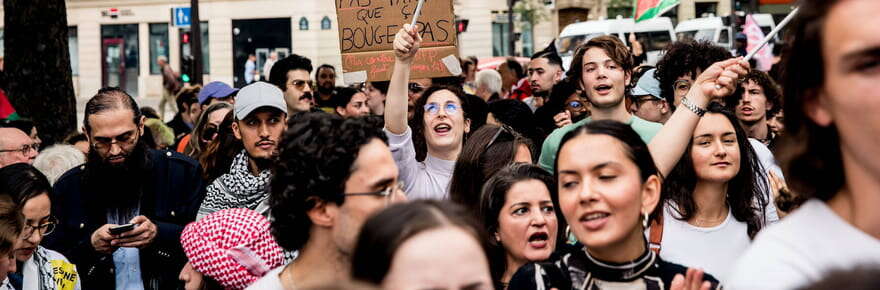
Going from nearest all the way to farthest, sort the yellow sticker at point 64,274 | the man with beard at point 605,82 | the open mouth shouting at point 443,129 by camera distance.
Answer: the yellow sticker at point 64,274
the man with beard at point 605,82
the open mouth shouting at point 443,129

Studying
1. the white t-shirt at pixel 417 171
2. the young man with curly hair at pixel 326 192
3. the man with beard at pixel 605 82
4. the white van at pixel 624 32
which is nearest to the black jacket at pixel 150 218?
the white t-shirt at pixel 417 171

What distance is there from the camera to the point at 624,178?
10.4ft

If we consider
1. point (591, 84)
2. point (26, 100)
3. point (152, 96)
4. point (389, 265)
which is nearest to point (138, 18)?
point (152, 96)

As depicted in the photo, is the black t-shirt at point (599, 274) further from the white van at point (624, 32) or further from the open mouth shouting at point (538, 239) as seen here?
the white van at point (624, 32)

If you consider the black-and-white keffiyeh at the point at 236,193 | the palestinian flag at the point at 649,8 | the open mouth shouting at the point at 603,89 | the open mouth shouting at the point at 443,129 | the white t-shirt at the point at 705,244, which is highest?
the palestinian flag at the point at 649,8

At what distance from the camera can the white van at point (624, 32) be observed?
91.0 ft

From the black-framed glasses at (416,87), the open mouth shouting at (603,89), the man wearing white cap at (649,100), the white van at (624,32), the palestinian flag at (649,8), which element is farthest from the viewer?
the white van at (624,32)

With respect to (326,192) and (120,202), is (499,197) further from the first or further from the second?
(120,202)

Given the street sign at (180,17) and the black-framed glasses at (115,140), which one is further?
the street sign at (180,17)

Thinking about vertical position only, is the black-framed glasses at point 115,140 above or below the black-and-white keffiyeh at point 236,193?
above

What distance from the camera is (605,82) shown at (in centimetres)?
546

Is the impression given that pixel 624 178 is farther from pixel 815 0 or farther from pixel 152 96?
pixel 152 96

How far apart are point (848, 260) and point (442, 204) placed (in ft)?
3.37

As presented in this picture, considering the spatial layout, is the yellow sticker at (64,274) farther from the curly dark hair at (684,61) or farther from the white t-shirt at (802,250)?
the white t-shirt at (802,250)
